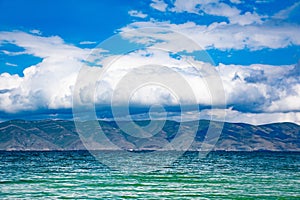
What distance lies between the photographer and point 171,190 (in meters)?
55.8

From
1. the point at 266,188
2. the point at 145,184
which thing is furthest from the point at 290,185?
the point at 145,184

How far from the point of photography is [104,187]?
5778cm

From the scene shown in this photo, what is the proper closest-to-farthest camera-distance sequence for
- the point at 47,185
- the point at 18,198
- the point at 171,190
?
1. the point at 18,198
2. the point at 171,190
3. the point at 47,185

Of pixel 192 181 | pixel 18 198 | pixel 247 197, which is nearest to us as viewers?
pixel 18 198

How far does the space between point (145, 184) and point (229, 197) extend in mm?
15539

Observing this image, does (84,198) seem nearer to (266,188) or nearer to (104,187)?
(104,187)

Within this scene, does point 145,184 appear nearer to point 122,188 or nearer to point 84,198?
point 122,188

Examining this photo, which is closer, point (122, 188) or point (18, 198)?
point (18, 198)

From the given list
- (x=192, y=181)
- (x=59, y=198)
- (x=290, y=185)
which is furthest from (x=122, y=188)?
(x=290, y=185)

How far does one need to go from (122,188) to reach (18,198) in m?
14.7

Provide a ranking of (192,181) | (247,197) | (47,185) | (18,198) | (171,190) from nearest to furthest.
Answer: (18,198), (247,197), (171,190), (47,185), (192,181)

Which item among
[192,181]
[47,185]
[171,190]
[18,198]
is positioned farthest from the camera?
[192,181]

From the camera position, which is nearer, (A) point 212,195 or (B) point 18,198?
(B) point 18,198

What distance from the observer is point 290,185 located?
6234 centimetres
